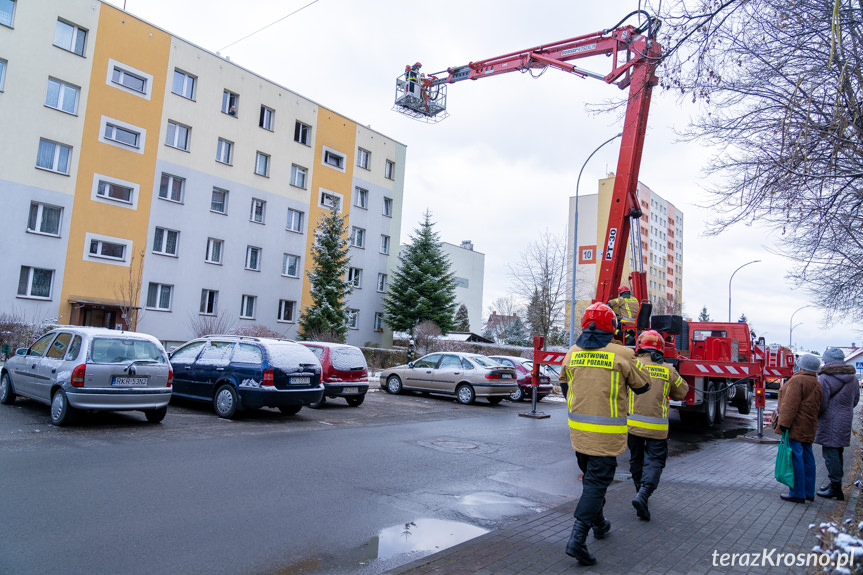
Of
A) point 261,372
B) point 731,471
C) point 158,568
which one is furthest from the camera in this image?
point 261,372

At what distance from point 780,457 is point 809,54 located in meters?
5.09

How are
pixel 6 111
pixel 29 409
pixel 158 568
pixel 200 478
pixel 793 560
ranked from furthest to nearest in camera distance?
pixel 6 111 < pixel 29 409 < pixel 200 478 < pixel 793 560 < pixel 158 568

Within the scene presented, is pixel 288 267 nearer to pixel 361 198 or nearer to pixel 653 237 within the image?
pixel 361 198

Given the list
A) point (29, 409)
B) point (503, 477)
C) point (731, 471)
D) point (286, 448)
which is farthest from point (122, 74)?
point (731, 471)

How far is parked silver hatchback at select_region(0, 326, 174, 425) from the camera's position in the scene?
905 cm

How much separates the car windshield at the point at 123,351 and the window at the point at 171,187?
781 inches

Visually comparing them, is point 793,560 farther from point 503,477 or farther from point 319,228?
point 319,228

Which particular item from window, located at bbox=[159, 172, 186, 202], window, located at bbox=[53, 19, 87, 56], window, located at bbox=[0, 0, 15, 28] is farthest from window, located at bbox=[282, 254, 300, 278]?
window, located at bbox=[0, 0, 15, 28]

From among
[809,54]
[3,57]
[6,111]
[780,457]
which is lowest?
[780,457]

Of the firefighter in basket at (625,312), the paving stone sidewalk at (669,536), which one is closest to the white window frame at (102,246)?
the firefighter in basket at (625,312)

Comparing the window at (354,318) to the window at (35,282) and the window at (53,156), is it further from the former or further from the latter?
the window at (53,156)

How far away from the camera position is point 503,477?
788cm

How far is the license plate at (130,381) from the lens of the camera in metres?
9.33

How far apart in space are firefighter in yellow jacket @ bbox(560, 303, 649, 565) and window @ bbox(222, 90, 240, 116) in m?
29.8
